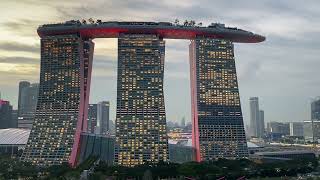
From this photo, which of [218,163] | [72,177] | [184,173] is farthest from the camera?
[218,163]

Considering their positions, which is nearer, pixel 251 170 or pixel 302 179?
pixel 302 179

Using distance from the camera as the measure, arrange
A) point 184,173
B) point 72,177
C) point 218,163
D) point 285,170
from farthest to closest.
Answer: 1. point 218,163
2. point 285,170
3. point 184,173
4. point 72,177

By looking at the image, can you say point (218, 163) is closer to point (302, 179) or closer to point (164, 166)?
point (164, 166)

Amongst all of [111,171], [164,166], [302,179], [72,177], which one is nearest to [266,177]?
[302,179]

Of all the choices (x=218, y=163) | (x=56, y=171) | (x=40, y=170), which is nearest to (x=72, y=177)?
(x=56, y=171)

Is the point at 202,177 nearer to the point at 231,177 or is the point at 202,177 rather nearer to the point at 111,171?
the point at 231,177

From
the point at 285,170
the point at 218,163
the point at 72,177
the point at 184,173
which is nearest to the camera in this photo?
the point at 72,177

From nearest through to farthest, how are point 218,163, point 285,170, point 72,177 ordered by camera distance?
1. point 72,177
2. point 285,170
3. point 218,163

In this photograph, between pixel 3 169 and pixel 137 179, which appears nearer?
pixel 137 179
